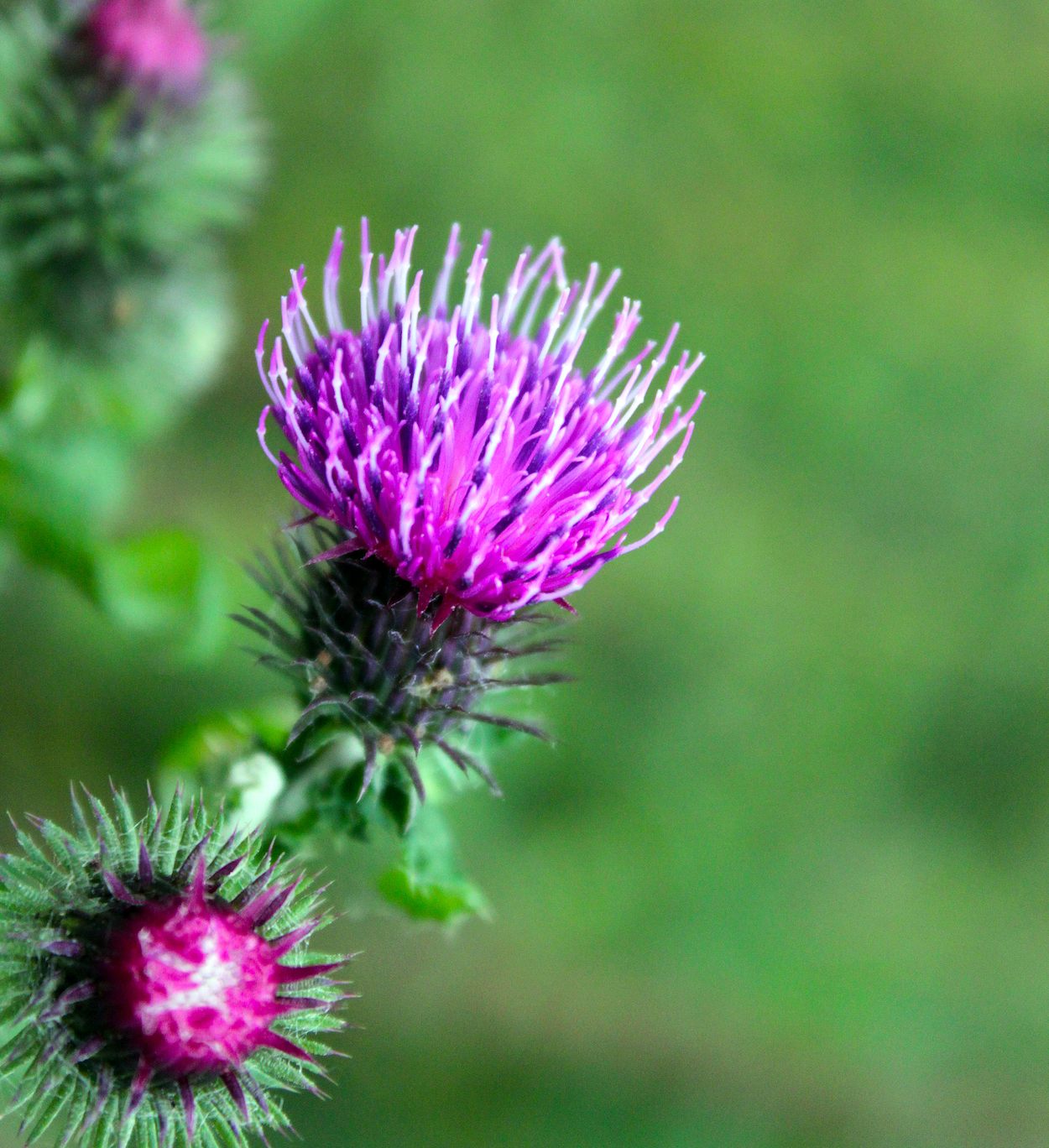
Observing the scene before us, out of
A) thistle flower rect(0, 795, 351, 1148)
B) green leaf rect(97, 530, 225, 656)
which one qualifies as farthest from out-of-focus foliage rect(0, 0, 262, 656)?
thistle flower rect(0, 795, 351, 1148)

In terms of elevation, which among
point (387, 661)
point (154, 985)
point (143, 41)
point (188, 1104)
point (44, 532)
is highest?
point (143, 41)

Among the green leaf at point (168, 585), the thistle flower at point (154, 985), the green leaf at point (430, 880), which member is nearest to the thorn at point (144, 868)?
the thistle flower at point (154, 985)

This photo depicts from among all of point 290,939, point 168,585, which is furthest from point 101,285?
point 290,939

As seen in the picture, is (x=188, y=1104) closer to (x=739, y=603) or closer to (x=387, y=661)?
(x=387, y=661)

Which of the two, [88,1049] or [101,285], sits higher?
[101,285]

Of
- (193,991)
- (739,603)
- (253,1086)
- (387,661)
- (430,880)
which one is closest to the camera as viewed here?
(193,991)

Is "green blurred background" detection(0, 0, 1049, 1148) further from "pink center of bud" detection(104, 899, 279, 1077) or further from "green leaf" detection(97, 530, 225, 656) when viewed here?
"pink center of bud" detection(104, 899, 279, 1077)

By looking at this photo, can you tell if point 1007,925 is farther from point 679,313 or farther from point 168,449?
point 168,449

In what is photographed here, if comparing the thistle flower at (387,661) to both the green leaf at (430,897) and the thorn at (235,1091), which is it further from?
the thorn at (235,1091)
